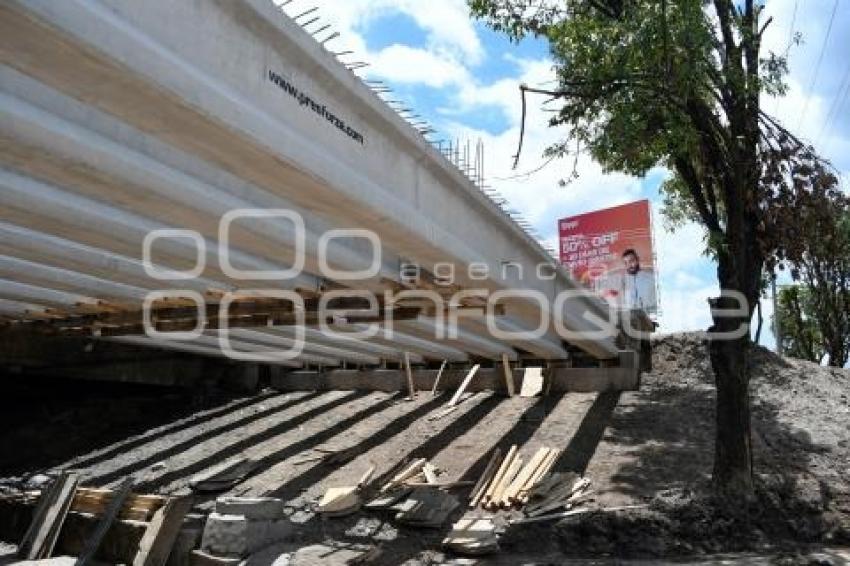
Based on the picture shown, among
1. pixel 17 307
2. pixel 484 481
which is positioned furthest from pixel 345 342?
pixel 17 307

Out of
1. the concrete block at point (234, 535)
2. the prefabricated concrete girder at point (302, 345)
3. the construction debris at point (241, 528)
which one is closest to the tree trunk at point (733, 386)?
the construction debris at point (241, 528)

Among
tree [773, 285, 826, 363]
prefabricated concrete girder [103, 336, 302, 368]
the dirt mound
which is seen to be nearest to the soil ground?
the dirt mound

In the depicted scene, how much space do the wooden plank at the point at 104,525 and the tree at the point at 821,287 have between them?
1068cm

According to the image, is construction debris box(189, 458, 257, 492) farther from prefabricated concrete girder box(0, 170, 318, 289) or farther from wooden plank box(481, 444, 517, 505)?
wooden plank box(481, 444, 517, 505)

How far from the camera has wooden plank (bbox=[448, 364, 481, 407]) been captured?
1784 cm

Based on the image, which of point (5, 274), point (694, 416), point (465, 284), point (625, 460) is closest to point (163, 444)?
point (5, 274)

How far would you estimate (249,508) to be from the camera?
396 inches

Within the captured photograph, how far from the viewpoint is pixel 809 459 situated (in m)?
12.0

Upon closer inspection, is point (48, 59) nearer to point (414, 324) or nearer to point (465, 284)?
point (465, 284)

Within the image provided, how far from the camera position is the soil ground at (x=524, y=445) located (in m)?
10.0

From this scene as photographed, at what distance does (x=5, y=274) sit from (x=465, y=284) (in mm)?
7103

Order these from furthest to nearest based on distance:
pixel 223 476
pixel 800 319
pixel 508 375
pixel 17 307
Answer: pixel 800 319 < pixel 508 375 < pixel 17 307 < pixel 223 476

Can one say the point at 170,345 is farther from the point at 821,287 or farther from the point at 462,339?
the point at 821,287

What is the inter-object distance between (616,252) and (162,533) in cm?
2490
